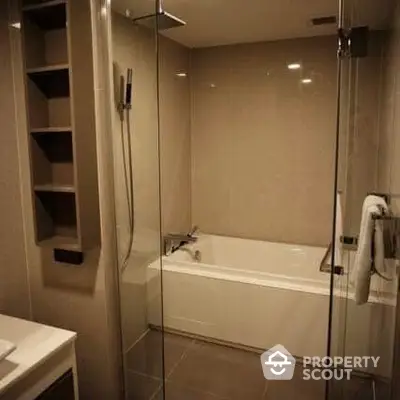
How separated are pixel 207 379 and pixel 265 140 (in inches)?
75.3

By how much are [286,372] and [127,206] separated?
1425 mm

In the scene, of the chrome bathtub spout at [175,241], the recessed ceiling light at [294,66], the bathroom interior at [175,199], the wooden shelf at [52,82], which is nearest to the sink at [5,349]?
the bathroom interior at [175,199]

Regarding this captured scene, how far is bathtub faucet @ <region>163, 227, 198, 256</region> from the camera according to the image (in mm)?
2812

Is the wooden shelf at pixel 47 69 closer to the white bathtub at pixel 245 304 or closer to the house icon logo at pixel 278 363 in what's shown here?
the white bathtub at pixel 245 304

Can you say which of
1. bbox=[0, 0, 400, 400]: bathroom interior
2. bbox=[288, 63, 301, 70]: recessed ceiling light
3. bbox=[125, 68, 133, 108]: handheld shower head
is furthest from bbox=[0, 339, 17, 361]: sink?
bbox=[288, 63, 301, 70]: recessed ceiling light

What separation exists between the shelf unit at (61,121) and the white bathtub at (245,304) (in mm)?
703

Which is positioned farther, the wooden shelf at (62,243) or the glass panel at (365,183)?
the wooden shelf at (62,243)

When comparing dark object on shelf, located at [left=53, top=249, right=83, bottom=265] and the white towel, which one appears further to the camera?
dark object on shelf, located at [left=53, top=249, right=83, bottom=265]

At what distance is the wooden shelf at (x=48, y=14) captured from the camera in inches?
63.3

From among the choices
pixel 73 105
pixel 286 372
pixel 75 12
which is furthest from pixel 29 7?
pixel 286 372

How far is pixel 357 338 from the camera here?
6.12 feet

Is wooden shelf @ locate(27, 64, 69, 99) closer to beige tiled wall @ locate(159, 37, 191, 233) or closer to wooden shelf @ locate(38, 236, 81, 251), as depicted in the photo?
wooden shelf @ locate(38, 236, 81, 251)

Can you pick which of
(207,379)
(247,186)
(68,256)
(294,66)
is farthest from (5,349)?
(294,66)

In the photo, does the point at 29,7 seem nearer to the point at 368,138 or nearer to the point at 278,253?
the point at 368,138
